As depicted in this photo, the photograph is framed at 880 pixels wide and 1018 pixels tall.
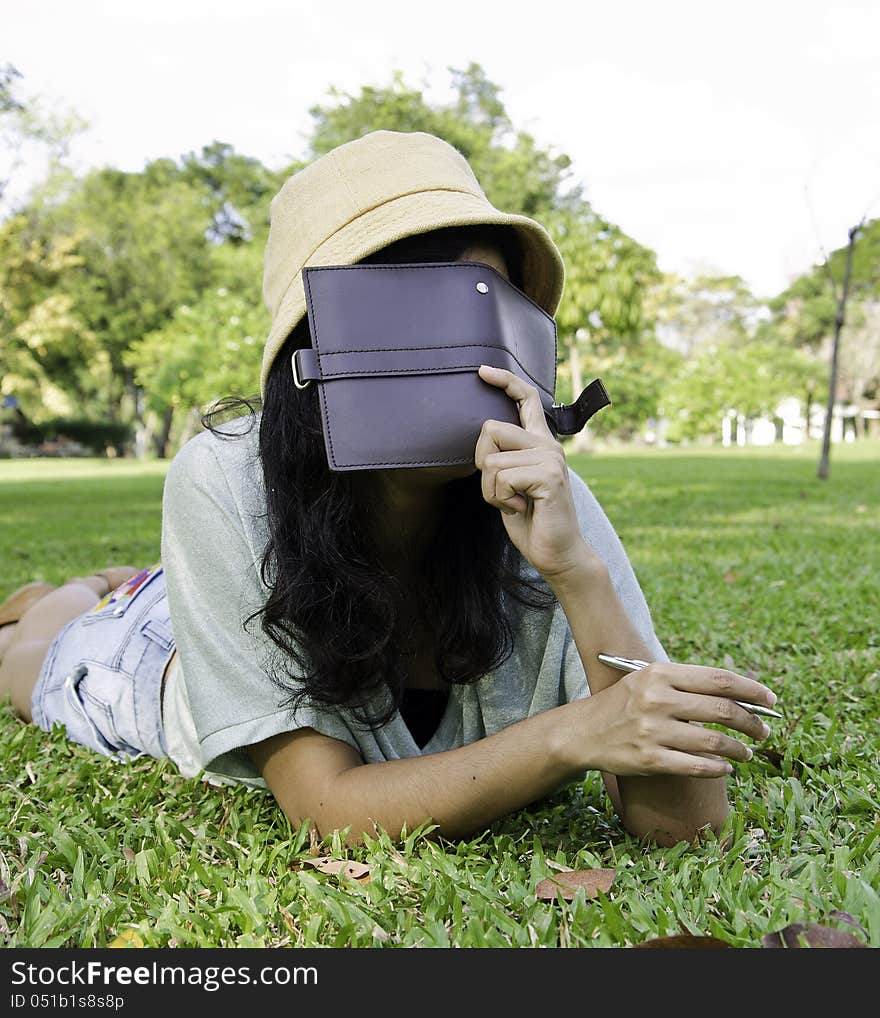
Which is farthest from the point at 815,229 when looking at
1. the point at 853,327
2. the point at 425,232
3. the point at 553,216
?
the point at 853,327

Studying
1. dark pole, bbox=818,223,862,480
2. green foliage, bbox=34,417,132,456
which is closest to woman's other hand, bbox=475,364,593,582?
dark pole, bbox=818,223,862,480

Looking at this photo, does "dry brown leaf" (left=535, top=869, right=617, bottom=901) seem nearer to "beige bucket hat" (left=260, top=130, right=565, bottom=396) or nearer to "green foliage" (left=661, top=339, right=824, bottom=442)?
"beige bucket hat" (left=260, top=130, right=565, bottom=396)

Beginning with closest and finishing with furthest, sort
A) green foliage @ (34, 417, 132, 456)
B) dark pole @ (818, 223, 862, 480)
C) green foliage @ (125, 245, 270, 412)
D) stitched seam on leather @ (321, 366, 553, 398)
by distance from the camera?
stitched seam on leather @ (321, 366, 553, 398)
dark pole @ (818, 223, 862, 480)
green foliage @ (125, 245, 270, 412)
green foliage @ (34, 417, 132, 456)

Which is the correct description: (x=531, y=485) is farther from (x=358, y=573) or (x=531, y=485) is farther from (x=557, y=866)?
(x=557, y=866)

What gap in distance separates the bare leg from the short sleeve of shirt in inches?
49.4

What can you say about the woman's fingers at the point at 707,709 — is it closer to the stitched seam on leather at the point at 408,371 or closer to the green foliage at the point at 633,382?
the stitched seam on leather at the point at 408,371

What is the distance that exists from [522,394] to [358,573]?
419mm

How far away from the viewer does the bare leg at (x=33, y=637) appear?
9.84 ft

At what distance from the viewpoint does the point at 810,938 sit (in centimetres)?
140

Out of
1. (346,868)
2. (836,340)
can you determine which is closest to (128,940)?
(346,868)

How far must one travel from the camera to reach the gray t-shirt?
1850mm

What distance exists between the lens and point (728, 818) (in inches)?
73.8

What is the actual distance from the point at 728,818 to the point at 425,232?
3.68 feet
